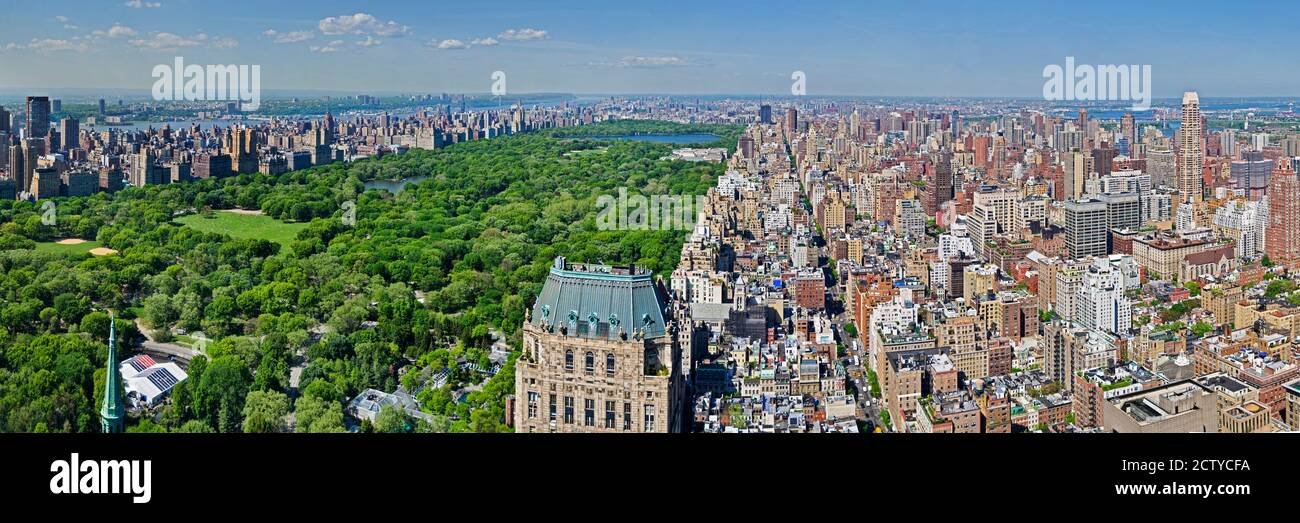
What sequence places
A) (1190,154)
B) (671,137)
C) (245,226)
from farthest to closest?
(671,137) → (245,226) → (1190,154)

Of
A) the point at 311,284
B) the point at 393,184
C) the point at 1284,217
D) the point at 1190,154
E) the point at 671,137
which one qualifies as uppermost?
the point at 671,137

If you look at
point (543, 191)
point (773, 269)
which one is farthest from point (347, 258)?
point (543, 191)

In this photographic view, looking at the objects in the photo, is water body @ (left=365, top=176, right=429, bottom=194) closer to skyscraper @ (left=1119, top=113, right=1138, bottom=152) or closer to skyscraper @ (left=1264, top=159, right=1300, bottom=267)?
skyscraper @ (left=1119, top=113, right=1138, bottom=152)

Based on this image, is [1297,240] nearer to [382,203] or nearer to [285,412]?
[285,412]

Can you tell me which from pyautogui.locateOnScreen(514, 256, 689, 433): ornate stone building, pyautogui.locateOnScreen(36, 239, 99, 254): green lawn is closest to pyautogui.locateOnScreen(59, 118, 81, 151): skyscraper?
pyautogui.locateOnScreen(36, 239, 99, 254): green lawn

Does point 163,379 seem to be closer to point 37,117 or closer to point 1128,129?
point 37,117

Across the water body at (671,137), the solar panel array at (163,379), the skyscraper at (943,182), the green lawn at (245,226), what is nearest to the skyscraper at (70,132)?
the green lawn at (245,226)

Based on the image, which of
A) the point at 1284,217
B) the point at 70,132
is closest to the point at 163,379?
the point at 70,132

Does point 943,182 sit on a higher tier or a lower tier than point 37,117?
lower
